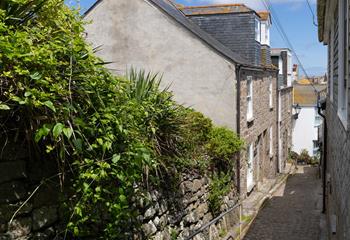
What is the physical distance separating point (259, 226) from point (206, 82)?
4870mm

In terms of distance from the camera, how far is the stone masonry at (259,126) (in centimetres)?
1490

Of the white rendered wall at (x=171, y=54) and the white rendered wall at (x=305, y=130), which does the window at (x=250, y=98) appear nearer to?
the white rendered wall at (x=171, y=54)

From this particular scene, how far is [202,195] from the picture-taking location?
966 centimetres

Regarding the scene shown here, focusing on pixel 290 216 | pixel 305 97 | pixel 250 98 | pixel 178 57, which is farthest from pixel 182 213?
pixel 305 97

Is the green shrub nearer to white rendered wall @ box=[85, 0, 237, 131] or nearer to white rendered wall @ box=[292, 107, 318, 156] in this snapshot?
white rendered wall @ box=[85, 0, 237, 131]

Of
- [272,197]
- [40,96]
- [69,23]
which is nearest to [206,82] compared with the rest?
[272,197]

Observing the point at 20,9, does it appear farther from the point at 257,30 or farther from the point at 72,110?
the point at 257,30

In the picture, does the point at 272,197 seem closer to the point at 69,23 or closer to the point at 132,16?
the point at 132,16

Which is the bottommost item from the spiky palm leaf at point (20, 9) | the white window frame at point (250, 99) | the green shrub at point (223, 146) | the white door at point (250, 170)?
the white door at point (250, 170)

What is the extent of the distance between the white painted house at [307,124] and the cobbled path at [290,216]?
2466cm

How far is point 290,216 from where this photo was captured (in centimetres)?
1463

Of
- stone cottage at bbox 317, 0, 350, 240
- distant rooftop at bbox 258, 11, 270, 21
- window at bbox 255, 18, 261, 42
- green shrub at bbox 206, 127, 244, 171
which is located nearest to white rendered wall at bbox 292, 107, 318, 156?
distant rooftop at bbox 258, 11, 270, 21

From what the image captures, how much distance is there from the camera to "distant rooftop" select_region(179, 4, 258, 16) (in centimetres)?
1727

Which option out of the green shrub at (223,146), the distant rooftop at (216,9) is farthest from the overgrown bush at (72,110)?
the distant rooftop at (216,9)
